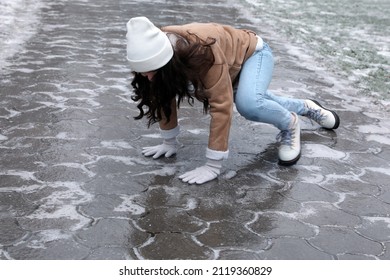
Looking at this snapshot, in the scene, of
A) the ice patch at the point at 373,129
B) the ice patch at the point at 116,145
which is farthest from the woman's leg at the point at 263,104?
the ice patch at the point at 373,129

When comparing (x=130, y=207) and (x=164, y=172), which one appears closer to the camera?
(x=130, y=207)

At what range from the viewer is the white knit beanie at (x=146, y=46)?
2502 mm

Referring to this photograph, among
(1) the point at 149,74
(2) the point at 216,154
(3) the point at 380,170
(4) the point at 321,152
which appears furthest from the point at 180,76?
(3) the point at 380,170

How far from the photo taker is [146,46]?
2.51 meters

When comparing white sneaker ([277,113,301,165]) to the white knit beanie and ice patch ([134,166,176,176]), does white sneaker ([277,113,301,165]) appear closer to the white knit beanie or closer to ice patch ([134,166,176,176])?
ice patch ([134,166,176,176])

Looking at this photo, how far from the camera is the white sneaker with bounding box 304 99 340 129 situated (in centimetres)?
376

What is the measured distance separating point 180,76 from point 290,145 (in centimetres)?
93

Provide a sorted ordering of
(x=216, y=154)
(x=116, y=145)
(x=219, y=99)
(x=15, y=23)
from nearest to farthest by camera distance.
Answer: (x=219, y=99), (x=216, y=154), (x=116, y=145), (x=15, y=23)

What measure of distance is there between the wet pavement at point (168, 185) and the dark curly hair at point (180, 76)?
462 mm

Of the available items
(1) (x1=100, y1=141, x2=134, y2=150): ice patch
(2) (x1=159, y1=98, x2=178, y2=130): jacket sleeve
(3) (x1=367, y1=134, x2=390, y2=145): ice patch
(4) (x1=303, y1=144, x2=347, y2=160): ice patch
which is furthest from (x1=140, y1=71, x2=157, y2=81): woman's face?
(3) (x1=367, y1=134, x2=390, y2=145): ice patch

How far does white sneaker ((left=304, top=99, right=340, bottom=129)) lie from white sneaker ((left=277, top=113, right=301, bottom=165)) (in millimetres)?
473

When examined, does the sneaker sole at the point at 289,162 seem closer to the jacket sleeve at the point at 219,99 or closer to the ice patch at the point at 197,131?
the jacket sleeve at the point at 219,99

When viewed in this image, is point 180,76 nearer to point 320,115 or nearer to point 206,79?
point 206,79
